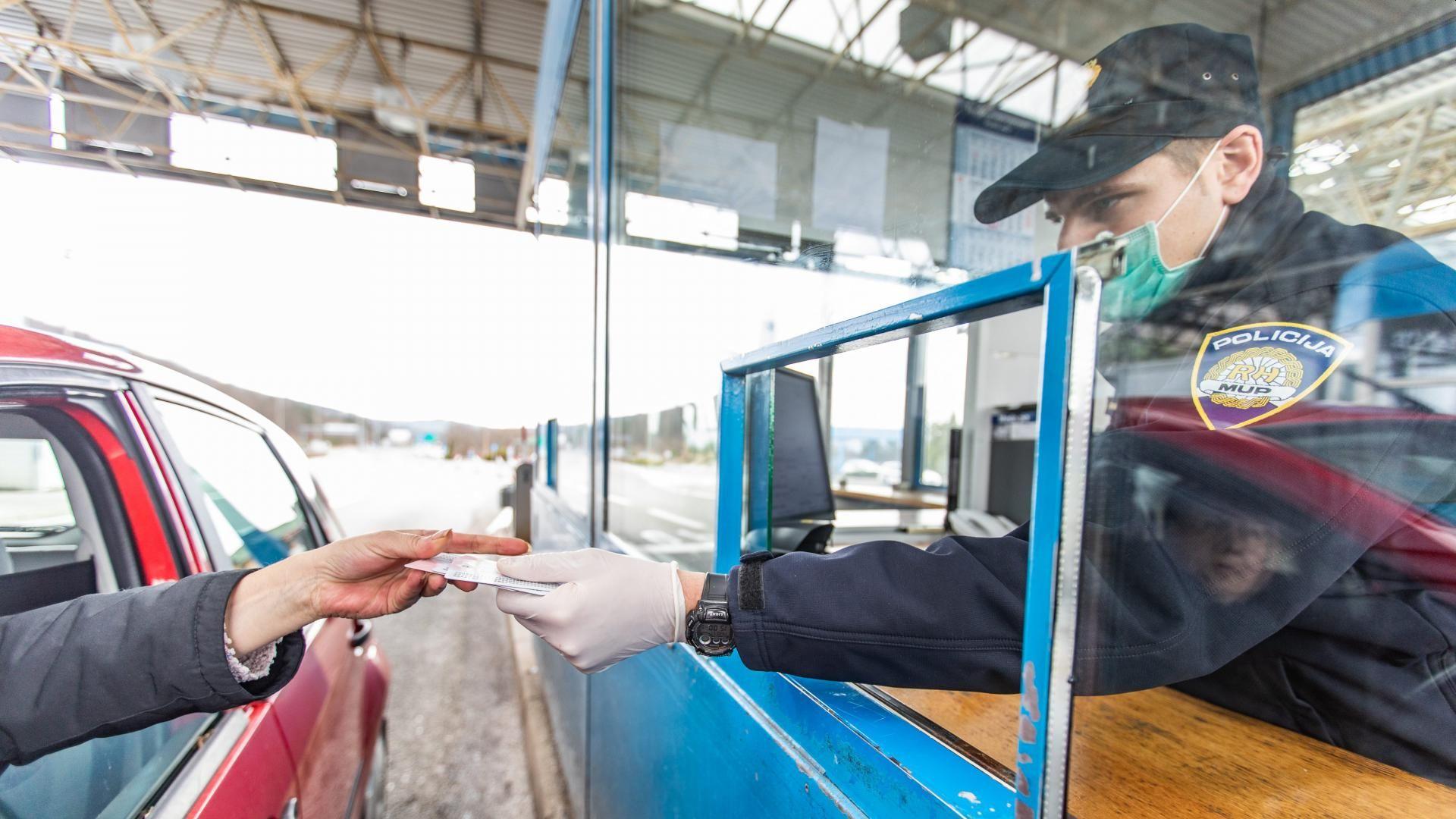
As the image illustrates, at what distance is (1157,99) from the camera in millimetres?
810

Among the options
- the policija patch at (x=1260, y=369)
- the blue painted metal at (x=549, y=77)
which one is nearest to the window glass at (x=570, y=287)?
the blue painted metal at (x=549, y=77)

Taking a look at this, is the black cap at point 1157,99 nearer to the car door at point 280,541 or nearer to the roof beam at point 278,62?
the roof beam at point 278,62

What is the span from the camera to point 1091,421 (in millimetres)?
450

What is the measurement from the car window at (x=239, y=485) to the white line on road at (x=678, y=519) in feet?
4.22

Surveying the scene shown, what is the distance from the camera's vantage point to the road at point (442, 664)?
1220mm

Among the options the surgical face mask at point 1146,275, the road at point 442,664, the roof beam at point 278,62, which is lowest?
the road at point 442,664

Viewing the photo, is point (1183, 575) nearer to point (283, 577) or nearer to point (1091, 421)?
point (1091, 421)

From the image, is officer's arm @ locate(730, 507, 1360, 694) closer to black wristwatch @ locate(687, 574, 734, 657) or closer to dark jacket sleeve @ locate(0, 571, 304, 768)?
black wristwatch @ locate(687, 574, 734, 657)

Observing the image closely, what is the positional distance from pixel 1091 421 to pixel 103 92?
1.55 meters

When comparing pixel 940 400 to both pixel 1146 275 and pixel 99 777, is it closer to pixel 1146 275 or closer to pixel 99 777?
pixel 1146 275

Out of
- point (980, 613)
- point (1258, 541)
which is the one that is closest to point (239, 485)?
point (980, 613)

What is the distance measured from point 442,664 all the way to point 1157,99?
15.3ft

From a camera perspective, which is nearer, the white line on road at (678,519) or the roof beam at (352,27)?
the roof beam at (352,27)

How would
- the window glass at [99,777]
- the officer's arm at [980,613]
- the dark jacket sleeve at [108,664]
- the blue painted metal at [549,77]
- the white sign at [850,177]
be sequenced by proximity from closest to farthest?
the officer's arm at [980,613] < the dark jacket sleeve at [108,664] < the window glass at [99,777] < the white sign at [850,177] < the blue painted metal at [549,77]
